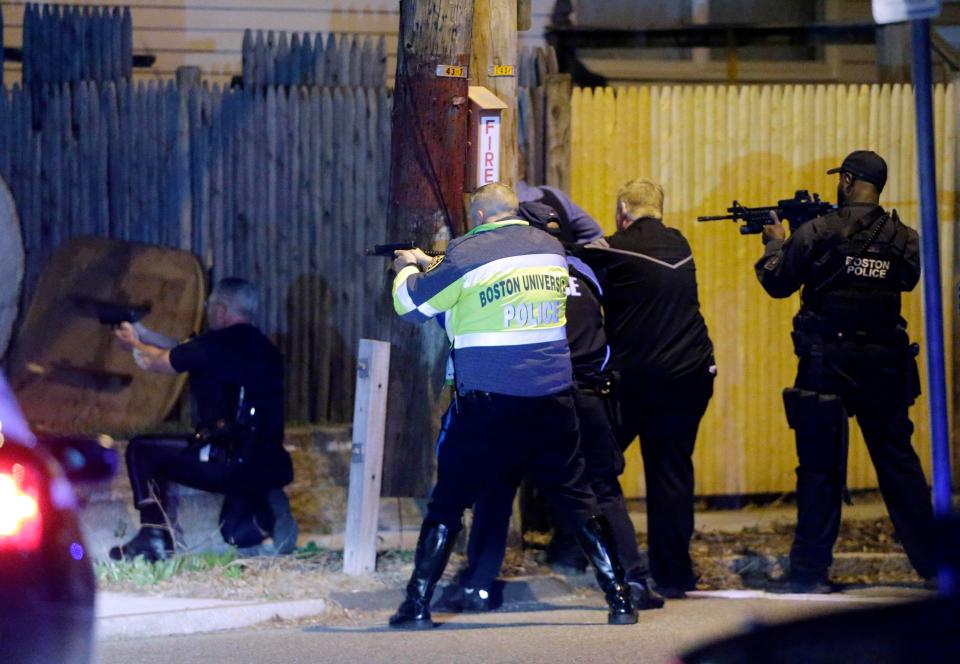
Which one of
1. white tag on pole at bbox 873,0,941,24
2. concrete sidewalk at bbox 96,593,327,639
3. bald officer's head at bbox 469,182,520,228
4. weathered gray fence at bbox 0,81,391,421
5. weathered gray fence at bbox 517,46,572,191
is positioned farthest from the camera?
weathered gray fence at bbox 0,81,391,421

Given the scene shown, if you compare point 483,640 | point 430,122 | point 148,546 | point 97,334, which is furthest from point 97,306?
point 483,640

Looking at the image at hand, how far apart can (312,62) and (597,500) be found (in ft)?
13.7

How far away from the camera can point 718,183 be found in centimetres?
916

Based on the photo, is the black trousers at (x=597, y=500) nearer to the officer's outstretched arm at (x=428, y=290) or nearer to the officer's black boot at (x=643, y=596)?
the officer's black boot at (x=643, y=596)

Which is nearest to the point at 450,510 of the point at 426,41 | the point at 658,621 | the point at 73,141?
the point at 658,621

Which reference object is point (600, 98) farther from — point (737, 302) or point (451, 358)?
point (451, 358)

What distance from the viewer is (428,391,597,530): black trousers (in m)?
6.22

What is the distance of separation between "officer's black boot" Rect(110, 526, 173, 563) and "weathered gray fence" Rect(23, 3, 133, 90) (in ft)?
11.4

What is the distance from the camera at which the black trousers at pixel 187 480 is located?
26.2 feet

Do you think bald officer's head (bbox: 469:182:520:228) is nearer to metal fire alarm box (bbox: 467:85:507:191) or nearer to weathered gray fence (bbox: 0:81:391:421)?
metal fire alarm box (bbox: 467:85:507:191)

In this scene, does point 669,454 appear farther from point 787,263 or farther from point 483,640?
point 483,640

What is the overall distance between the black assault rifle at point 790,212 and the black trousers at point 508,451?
66.5 inches

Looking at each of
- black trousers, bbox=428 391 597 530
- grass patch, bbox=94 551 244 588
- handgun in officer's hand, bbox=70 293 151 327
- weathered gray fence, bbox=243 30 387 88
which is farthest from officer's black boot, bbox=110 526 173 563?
weathered gray fence, bbox=243 30 387 88

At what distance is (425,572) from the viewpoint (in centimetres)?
637
